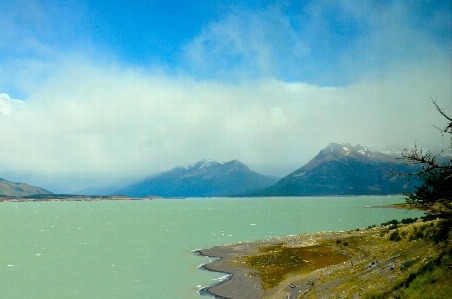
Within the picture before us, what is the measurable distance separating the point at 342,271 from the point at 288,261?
Result: 17183mm

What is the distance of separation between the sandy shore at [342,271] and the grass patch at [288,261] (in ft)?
3.33

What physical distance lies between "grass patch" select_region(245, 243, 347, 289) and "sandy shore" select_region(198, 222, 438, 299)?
3.33ft

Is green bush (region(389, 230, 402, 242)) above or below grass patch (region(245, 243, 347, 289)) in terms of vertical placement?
above

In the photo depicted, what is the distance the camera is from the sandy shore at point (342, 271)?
26.7 m

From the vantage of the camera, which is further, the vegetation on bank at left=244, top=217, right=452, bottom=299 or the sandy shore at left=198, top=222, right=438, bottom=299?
the sandy shore at left=198, top=222, right=438, bottom=299

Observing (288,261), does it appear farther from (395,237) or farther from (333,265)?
(395,237)

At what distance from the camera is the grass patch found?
149 ft

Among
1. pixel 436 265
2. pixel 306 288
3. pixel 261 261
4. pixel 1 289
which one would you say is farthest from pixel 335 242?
pixel 1 289

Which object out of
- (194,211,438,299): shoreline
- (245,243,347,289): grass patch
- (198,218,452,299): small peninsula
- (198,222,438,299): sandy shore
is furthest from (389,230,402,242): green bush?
(245,243,347,289): grass patch

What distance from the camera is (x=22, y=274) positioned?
2165 inches

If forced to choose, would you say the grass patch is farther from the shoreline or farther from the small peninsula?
the shoreline

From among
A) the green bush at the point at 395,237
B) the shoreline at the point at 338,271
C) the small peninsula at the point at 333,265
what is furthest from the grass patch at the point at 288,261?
the green bush at the point at 395,237

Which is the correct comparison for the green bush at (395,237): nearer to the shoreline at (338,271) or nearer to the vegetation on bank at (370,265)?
the vegetation on bank at (370,265)

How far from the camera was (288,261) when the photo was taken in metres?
52.5
